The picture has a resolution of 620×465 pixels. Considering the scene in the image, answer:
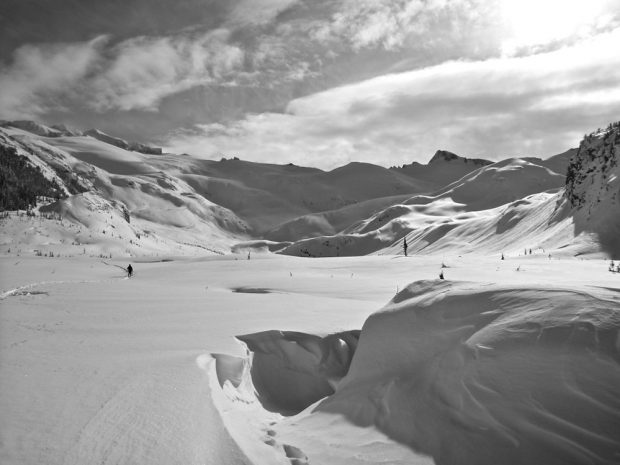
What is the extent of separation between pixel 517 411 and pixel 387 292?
9081 millimetres

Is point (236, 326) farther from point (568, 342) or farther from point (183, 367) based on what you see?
point (568, 342)

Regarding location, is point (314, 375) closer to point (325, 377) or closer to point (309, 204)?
point (325, 377)

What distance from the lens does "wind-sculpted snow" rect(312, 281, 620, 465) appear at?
10.0 ft

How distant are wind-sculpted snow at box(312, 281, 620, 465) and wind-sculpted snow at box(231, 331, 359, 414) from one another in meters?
1.24

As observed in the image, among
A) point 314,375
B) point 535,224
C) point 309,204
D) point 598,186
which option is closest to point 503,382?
point 314,375

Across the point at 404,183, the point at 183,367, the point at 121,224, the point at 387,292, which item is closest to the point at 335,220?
the point at 404,183

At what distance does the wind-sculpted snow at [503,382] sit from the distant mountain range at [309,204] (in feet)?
90.9

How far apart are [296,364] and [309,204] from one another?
153 meters

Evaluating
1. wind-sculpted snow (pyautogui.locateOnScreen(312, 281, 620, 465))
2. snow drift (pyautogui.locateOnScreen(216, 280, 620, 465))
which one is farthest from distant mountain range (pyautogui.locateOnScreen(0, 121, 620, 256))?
wind-sculpted snow (pyautogui.locateOnScreen(312, 281, 620, 465))

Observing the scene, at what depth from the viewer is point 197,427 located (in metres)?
3.51

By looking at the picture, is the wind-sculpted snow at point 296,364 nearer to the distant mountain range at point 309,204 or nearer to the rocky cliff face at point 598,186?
the distant mountain range at point 309,204

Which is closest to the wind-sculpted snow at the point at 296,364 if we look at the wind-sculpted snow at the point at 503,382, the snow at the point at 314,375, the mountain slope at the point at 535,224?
the snow at the point at 314,375

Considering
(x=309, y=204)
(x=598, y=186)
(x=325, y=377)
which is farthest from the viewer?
(x=309, y=204)

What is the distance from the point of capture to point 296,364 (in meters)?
6.59
